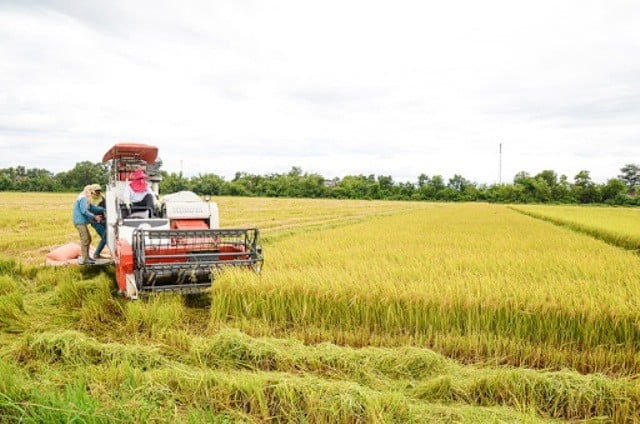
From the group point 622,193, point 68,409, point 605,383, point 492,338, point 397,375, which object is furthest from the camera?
point 622,193

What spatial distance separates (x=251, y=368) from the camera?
374 centimetres

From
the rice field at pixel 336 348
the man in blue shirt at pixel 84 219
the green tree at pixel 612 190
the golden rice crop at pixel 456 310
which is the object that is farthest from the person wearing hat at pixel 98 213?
the green tree at pixel 612 190

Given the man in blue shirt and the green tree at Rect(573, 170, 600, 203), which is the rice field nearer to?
the man in blue shirt

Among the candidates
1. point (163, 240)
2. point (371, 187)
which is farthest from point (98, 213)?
point (371, 187)

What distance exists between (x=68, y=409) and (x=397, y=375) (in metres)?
2.41

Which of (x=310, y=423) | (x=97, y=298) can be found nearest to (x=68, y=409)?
(x=310, y=423)

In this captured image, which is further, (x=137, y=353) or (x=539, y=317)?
(x=539, y=317)

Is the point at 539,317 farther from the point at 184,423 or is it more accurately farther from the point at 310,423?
the point at 184,423

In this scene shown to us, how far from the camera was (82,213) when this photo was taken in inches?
307

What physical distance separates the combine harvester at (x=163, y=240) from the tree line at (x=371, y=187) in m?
49.3

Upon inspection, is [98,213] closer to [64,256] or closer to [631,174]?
[64,256]

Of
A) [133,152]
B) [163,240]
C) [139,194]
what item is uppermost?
[133,152]

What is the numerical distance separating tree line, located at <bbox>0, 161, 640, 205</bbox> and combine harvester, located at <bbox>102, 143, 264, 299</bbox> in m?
49.3

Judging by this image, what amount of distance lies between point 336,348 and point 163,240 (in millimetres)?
3592
